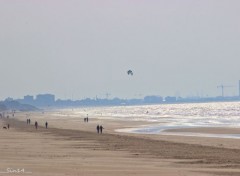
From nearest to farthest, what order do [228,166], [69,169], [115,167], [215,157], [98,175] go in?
1. [98,175]
2. [69,169]
3. [115,167]
4. [228,166]
5. [215,157]

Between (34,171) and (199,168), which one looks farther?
(199,168)

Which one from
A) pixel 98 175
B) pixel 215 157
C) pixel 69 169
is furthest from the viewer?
pixel 215 157

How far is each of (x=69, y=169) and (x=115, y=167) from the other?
1.86 metres

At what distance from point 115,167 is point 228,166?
417 cm

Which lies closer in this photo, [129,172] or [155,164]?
[129,172]

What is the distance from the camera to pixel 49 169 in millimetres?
16016

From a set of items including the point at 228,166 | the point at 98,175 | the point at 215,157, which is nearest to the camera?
the point at 98,175

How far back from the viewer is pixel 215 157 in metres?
23.0

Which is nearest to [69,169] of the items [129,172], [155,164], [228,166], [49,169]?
[49,169]

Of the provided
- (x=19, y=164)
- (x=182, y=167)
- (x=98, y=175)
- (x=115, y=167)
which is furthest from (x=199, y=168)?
(x=19, y=164)

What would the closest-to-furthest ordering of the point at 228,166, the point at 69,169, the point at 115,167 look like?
the point at 69,169 < the point at 115,167 < the point at 228,166

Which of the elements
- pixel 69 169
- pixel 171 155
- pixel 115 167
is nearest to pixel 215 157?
pixel 171 155

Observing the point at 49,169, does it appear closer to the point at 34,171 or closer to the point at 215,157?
the point at 34,171

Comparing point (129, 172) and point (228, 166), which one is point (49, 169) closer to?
point (129, 172)
